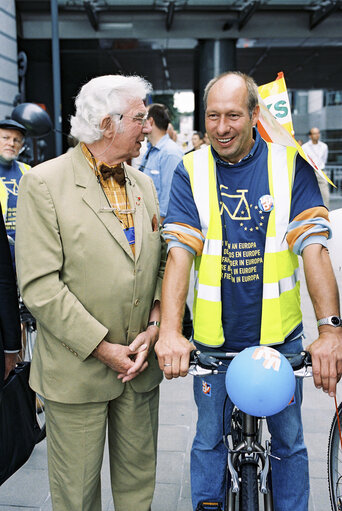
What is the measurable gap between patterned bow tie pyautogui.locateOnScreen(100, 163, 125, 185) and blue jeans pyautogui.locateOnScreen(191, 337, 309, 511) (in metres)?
0.87

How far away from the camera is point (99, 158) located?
212cm

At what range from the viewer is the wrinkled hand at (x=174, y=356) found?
1.82 m

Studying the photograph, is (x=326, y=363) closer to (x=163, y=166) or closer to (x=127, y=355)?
(x=127, y=355)

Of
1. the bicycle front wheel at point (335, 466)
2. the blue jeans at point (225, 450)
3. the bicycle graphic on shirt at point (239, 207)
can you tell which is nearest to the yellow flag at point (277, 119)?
the bicycle graphic on shirt at point (239, 207)

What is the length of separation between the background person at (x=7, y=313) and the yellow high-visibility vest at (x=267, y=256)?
708 mm

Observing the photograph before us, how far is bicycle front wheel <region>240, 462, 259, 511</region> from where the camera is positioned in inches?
73.1

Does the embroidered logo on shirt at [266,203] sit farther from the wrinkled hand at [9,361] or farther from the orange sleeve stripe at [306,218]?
the wrinkled hand at [9,361]

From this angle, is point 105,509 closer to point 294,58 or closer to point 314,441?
point 314,441

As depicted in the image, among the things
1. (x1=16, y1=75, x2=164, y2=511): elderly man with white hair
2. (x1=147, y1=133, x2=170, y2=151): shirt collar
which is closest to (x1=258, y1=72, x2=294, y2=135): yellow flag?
(x1=16, y1=75, x2=164, y2=511): elderly man with white hair

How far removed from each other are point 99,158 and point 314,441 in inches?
96.0

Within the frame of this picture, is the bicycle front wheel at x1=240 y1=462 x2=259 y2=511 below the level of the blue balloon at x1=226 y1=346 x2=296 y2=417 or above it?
below

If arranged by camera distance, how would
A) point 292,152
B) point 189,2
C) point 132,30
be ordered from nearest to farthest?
point 292,152
point 189,2
point 132,30

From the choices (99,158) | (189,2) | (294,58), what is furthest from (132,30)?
(99,158)

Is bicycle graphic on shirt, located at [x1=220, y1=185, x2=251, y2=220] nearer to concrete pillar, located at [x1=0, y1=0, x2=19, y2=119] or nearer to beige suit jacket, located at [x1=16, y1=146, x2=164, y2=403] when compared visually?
beige suit jacket, located at [x1=16, y1=146, x2=164, y2=403]
